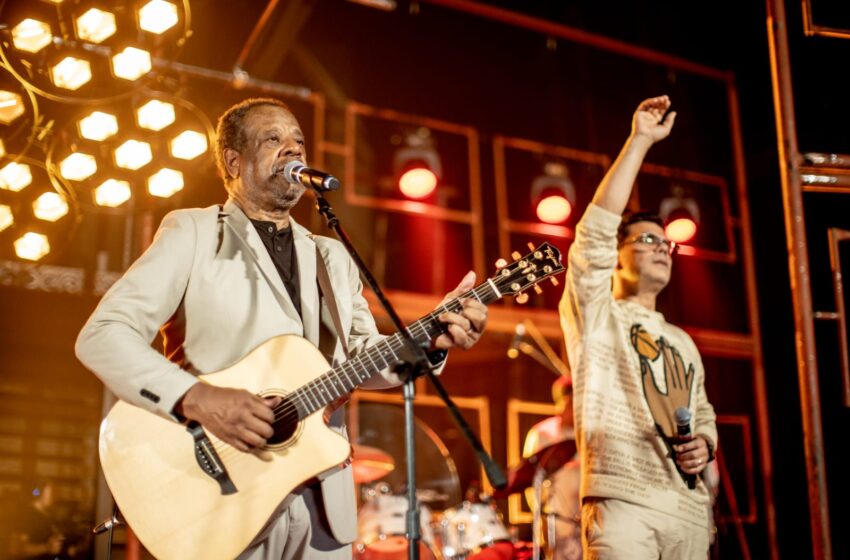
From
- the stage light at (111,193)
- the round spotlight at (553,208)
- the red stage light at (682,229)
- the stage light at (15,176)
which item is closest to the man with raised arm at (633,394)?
the stage light at (111,193)

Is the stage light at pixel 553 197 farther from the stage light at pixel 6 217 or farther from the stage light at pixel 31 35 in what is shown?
the stage light at pixel 31 35

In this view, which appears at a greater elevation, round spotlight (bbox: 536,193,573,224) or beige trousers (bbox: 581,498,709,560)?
round spotlight (bbox: 536,193,573,224)

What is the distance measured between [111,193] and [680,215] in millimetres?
5841

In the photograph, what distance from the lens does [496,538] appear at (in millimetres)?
6555

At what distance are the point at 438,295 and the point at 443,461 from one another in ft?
6.60

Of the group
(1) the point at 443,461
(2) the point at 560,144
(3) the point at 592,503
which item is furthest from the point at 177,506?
(2) the point at 560,144

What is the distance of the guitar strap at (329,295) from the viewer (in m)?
3.10

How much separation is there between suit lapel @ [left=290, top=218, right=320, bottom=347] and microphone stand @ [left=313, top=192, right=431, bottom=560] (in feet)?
1.43

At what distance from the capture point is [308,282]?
3.09m

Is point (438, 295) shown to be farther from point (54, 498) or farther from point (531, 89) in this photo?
point (54, 498)

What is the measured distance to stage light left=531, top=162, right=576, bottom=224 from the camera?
9.54 metres

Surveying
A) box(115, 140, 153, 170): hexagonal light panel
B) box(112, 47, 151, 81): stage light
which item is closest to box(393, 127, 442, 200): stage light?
box(115, 140, 153, 170): hexagonal light panel

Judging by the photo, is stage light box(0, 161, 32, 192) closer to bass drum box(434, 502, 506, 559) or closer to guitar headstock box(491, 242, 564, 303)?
bass drum box(434, 502, 506, 559)

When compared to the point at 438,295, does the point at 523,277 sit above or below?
below
